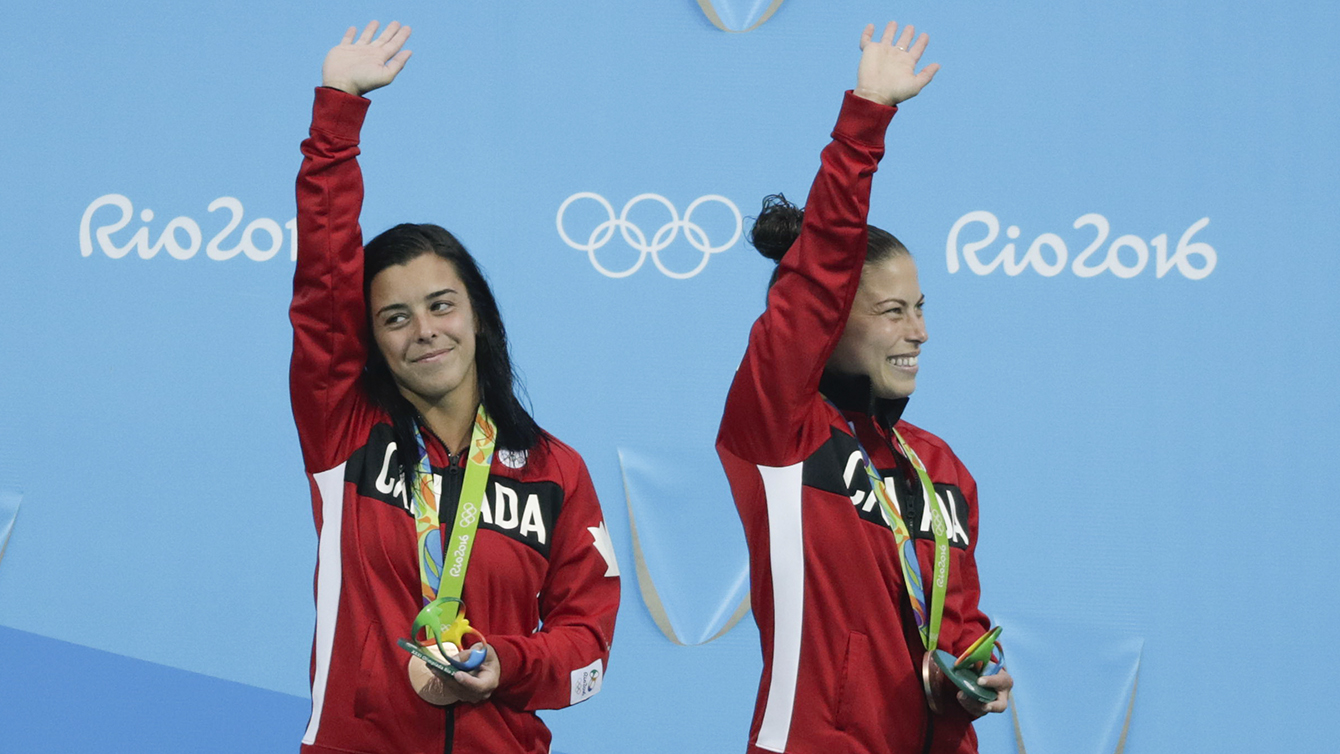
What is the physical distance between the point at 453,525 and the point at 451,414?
0.58 feet

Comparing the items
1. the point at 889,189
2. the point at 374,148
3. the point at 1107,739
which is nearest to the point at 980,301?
the point at 889,189

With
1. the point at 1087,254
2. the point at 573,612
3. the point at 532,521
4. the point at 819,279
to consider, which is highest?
the point at 1087,254

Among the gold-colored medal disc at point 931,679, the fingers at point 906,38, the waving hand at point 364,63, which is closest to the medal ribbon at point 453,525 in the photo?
the waving hand at point 364,63

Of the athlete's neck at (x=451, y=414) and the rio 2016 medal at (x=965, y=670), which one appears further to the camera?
the athlete's neck at (x=451, y=414)

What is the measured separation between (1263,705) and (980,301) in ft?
2.98

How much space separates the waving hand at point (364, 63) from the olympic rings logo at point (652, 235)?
3.30 ft

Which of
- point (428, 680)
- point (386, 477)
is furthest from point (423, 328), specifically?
point (428, 680)

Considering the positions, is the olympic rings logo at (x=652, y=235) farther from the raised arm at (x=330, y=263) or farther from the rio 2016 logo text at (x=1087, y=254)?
the raised arm at (x=330, y=263)

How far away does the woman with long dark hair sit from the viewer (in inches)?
63.8

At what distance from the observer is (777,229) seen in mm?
1815

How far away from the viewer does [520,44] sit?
2801 mm

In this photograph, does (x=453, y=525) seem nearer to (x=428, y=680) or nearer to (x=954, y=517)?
(x=428, y=680)

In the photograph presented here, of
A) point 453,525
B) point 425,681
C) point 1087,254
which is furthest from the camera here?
point 1087,254

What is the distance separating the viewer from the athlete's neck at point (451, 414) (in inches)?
70.1
